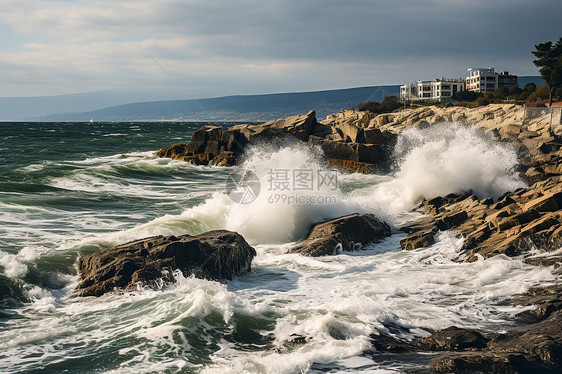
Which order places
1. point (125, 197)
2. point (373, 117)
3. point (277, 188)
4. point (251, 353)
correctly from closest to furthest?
point (251, 353) → point (277, 188) → point (125, 197) → point (373, 117)

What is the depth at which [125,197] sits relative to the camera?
20047mm

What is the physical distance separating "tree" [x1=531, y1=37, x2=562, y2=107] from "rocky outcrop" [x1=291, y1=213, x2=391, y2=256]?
3381cm

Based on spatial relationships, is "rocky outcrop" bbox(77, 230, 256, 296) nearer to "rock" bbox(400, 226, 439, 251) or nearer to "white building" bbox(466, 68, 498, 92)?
"rock" bbox(400, 226, 439, 251)

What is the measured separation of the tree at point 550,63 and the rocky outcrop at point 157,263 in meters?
38.0

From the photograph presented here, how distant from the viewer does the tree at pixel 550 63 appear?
4088cm

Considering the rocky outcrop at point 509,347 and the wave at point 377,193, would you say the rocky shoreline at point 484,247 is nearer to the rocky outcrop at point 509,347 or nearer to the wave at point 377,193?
the rocky outcrop at point 509,347

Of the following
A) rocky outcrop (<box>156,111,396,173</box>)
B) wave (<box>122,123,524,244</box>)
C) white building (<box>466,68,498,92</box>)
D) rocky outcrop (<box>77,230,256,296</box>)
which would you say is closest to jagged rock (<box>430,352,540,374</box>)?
rocky outcrop (<box>77,230,256,296</box>)

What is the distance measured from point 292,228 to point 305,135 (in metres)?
21.1

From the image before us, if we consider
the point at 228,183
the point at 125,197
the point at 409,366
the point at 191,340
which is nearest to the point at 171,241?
the point at 191,340

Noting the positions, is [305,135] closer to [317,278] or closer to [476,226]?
[476,226]

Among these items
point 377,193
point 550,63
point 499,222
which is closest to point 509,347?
point 499,222

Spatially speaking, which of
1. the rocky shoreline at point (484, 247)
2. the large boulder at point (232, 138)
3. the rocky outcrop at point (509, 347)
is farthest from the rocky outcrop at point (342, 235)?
the large boulder at point (232, 138)

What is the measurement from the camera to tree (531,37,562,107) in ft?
134

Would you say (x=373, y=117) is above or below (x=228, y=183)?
above
